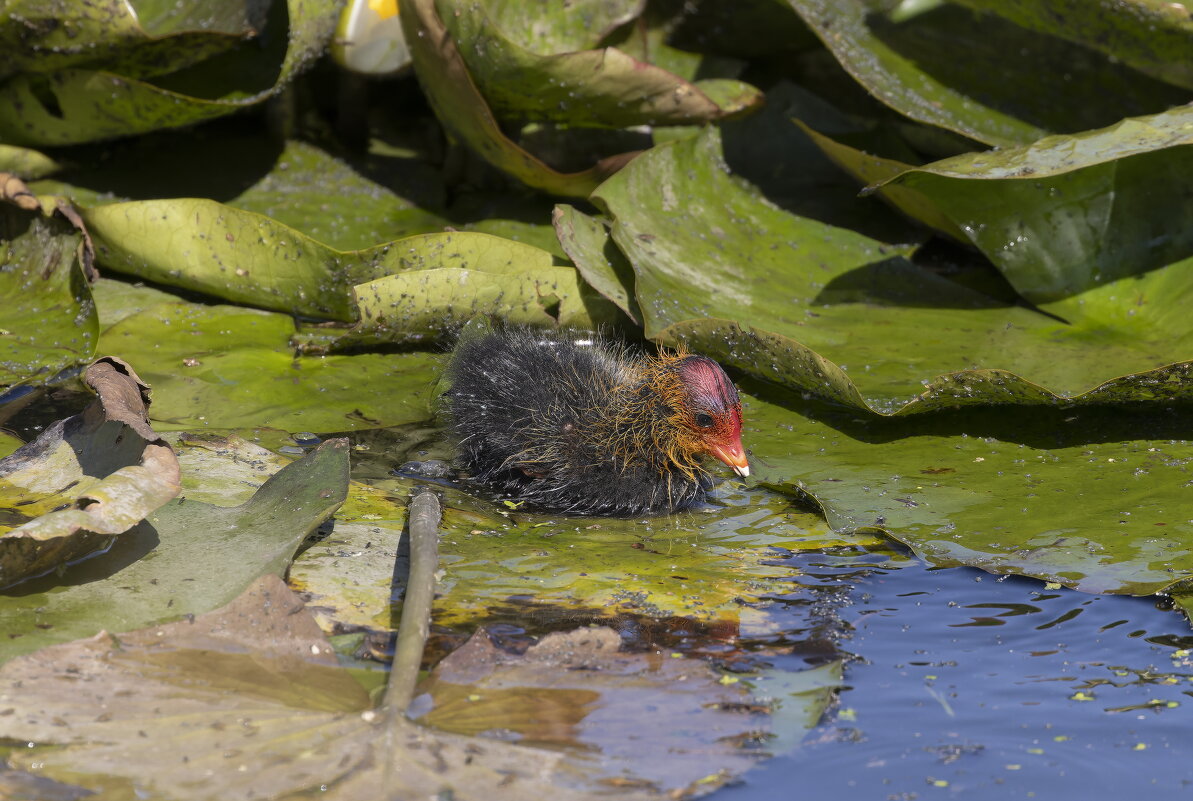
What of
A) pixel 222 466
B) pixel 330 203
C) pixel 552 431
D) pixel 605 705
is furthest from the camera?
pixel 330 203

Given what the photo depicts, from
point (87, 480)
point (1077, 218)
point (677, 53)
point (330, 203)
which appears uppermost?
point (677, 53)

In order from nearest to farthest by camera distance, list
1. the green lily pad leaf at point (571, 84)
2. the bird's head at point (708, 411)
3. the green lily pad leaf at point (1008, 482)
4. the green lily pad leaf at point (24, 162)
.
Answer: the green lily pad leaf at point (1008, 482), the bird's head at point (708, 411), the green lily pad leaf at point (571, 84), the green lily pad leaf at point (24, 162)

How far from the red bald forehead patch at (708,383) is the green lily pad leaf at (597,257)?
1.08 feet

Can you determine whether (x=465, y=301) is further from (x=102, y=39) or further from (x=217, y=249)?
(x=102, y=39)

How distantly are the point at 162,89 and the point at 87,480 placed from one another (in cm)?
216

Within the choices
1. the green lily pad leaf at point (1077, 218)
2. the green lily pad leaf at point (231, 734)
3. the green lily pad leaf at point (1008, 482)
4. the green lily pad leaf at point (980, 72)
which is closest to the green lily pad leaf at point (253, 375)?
the green lily pad leaf at point (1008, 482)

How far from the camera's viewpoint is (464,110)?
4289 mm

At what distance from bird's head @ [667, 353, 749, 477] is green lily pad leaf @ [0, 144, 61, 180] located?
2706 mm

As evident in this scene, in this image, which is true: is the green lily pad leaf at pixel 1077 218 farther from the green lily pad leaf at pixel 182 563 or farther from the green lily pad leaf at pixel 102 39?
the green lily pad leaf at pixel 102 39

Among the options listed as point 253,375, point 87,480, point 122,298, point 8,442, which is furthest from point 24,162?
point 87,480

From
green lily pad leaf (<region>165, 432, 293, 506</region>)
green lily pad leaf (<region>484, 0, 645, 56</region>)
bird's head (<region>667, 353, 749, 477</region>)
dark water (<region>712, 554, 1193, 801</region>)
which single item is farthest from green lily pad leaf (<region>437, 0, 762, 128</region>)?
dark water (<region>712, 554, 1193, 801</region>)

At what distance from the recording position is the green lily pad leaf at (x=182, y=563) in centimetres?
239

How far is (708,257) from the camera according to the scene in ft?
13.6

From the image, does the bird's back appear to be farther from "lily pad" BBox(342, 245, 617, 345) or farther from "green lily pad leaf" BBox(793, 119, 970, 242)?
"green lily pad leaf" BBox(793, 119, 970, 242)
